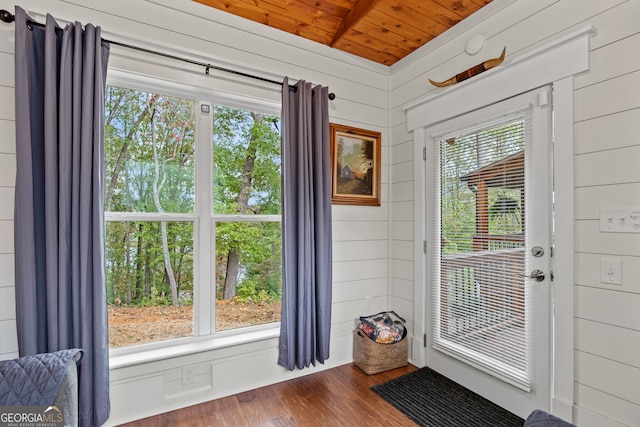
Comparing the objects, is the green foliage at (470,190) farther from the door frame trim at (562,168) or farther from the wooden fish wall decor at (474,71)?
the wooden fish wall decor at (474,71)

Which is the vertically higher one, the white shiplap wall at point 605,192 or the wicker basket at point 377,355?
the white shiplap wall at point 605,192

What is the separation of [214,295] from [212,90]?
1.44m

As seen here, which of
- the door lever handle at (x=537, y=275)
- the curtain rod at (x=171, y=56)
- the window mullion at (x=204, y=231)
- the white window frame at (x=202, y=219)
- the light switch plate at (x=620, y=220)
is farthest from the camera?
the window mullion at (x=204, y=231)

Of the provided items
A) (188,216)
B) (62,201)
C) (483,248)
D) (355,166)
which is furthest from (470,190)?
(62,201)

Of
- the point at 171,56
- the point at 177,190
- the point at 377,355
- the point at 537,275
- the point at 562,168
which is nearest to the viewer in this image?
the point at 562,168

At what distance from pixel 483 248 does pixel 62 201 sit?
254 centimetres

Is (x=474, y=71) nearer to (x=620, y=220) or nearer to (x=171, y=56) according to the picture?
(x=620, y=220)

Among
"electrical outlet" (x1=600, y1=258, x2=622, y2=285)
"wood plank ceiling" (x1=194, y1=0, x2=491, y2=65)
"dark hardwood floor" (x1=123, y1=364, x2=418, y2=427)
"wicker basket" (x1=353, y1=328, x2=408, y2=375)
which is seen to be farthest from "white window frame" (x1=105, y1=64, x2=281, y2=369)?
"electrical outlet" (x1=600, y1=258, x2=622, y2=285)

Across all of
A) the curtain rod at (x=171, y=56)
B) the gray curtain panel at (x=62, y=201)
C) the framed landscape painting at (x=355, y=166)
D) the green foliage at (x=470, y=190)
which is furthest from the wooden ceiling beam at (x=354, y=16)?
the gray curtain panel at (x=62, y=201)

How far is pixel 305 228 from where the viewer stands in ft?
7.54

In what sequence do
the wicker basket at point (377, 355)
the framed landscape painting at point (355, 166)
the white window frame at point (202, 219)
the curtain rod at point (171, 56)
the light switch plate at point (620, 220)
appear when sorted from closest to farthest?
the light switch plate at point (620, 220) → the curtain rod at point (171, 56) → the white window frame at point (202, 219) → the wicker basket at point (377, 355) → the framed landscape painting at point (355, 166)

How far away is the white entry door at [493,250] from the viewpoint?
1.83 meters

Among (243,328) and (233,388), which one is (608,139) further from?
(233,388)

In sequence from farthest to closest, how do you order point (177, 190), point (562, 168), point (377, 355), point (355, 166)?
1. point (355, 166)
2. point (377, 355)
3. point (177, 190)
4. point (562, 168)
